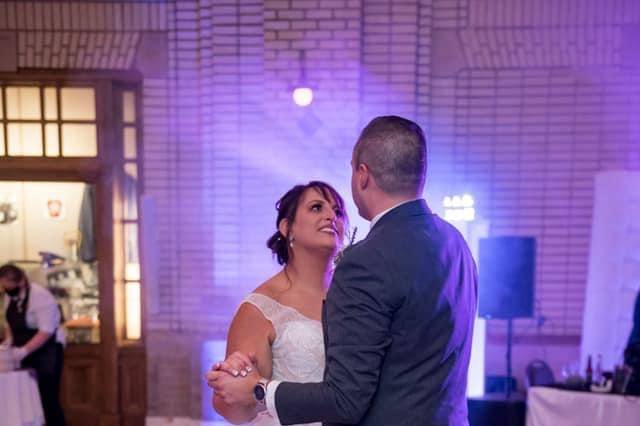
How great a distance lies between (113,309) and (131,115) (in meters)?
1.72

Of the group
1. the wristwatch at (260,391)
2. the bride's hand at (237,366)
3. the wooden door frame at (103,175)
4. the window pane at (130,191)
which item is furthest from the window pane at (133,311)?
the wristwatch at (260,391)

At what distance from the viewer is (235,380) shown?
180 cm

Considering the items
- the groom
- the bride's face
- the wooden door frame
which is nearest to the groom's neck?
the groom

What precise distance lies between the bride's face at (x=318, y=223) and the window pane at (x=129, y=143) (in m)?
3.15

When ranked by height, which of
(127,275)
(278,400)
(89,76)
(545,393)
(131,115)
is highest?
(89,76)

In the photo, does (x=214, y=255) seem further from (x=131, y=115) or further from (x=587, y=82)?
(x=587, y=82)

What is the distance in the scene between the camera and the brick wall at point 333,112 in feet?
15.5

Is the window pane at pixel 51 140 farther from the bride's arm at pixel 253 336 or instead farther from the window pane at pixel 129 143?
the bride's arm at pixel 253 336

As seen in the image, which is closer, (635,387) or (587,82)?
(635,387)

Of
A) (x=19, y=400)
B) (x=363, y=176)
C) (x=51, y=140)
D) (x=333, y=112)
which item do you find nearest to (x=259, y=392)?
(x=363, y=176)

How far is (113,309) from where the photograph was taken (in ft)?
17.1

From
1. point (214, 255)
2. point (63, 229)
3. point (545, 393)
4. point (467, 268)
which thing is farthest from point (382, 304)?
point (63, 229)

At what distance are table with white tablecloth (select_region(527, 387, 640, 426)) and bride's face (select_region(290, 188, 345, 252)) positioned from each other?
2395 mm

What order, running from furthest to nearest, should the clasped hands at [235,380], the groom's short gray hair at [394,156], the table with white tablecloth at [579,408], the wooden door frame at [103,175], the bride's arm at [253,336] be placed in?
the wooden door frame at [103,175] → the table with white tablecloth at [579,408] → the bride's arm at [253,336] → the clasped hands at [235,380] → the groom's short gray hair at [394,156]
